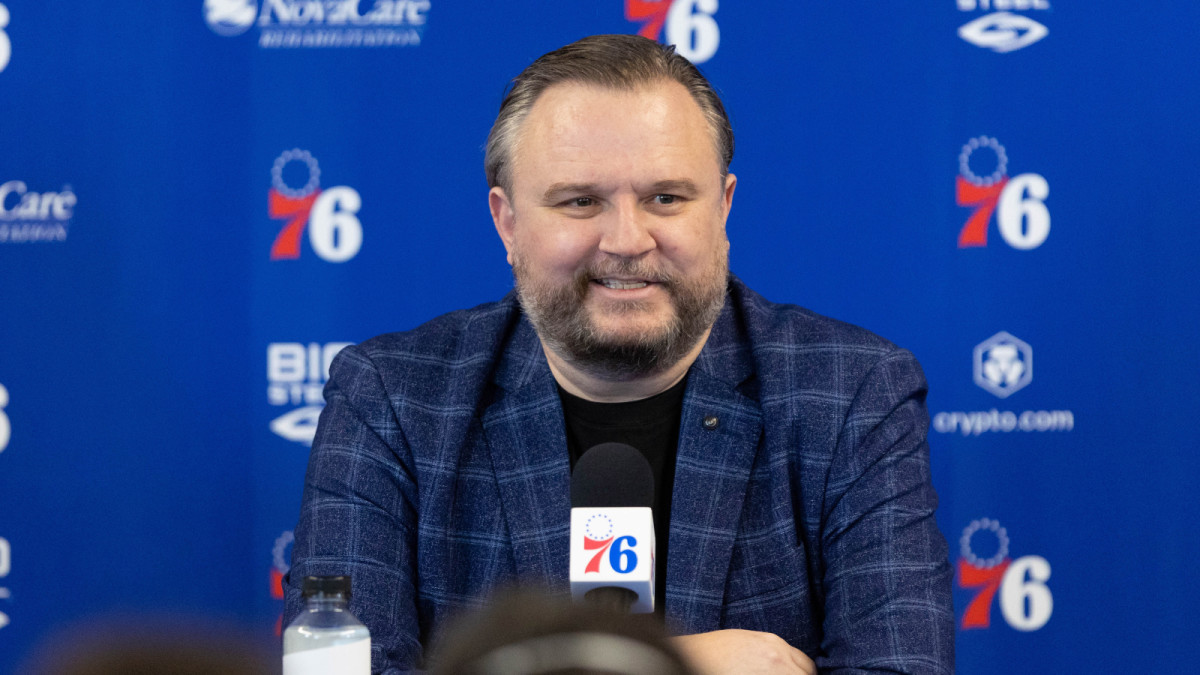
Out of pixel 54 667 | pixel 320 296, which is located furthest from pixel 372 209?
pixel 54 667

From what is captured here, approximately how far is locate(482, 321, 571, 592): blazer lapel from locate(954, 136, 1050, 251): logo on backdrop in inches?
49.7

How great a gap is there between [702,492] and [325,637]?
95cm

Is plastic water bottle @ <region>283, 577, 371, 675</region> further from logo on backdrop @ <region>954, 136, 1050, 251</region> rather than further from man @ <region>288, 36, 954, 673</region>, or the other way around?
logo on backdrop @ <region>954, 136, 1050, 251</region>

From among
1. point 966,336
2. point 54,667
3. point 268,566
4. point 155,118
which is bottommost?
point 268,566

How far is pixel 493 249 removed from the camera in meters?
2.94

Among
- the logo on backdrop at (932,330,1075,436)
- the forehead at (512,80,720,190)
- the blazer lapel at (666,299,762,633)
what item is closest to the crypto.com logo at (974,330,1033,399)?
the logo on backdrop at (932,330,1075,436)

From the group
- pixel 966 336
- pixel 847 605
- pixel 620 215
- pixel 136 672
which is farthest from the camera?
pixel 966 336

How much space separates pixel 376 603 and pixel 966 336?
5.46 feet

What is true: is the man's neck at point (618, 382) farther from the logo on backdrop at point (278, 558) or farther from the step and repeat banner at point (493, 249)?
the logo on backdrop at point (278, 558)

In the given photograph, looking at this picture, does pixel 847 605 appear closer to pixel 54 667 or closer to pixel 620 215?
pixel 620 215

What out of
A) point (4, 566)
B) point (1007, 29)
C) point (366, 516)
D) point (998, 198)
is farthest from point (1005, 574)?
point (4, 566)

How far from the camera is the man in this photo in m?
1.94

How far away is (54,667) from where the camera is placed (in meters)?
0.60

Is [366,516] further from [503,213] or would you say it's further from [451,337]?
[503,213]
